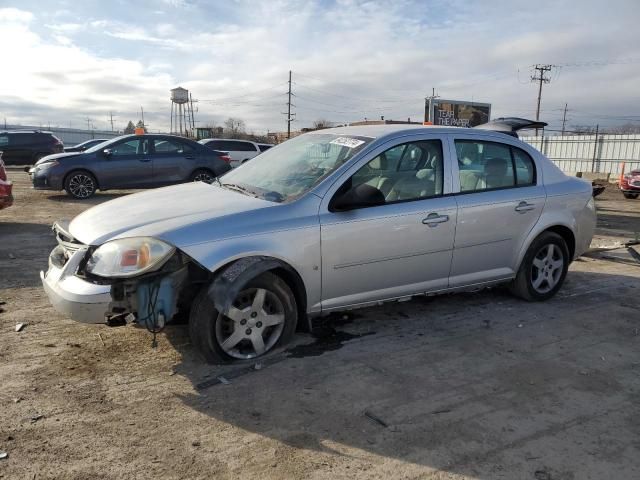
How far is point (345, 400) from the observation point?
3252 mm

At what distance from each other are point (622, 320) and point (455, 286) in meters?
1.66

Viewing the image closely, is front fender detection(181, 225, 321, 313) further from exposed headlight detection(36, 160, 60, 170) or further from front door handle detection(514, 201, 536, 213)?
exposed headlight detection(36, 160, 60, 170)

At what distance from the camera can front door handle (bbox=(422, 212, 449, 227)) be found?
429cm

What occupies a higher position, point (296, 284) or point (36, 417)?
point (296, 284)

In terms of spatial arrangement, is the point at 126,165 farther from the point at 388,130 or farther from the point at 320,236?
the point at 320,236

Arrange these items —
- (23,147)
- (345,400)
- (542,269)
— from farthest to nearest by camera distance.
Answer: (23,147) < (542,269) < (345,400)

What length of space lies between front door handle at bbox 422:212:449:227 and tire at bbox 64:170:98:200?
10.3 m

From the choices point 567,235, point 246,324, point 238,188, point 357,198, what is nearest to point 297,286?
point 246,324

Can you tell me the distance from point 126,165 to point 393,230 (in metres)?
9.98

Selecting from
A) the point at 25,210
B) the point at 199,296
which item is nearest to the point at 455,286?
the point at 199,296

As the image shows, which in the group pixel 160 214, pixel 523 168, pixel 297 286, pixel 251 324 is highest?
pixel 523 168

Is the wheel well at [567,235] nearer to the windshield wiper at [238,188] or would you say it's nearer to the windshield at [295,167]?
the windshield at [295,167]

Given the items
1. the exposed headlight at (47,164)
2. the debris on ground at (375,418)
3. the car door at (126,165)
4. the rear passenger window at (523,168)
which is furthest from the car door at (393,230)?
the exposed headlight at (47,164)

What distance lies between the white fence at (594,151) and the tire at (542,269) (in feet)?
87.0
